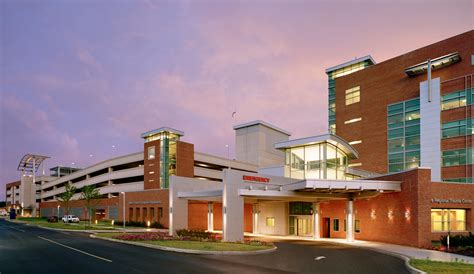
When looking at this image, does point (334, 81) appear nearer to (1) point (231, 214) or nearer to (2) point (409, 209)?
(2) point (409, 209)

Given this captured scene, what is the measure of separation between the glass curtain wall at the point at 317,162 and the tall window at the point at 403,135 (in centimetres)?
2059

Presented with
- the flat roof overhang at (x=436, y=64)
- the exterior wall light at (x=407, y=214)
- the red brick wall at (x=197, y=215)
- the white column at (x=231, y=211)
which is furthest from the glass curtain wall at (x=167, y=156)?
the exterior wall light at (x=407, y=214)

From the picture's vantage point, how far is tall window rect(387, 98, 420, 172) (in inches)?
→ 2393

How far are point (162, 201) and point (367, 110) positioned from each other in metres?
37.6

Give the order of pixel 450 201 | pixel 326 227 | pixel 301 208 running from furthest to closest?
pixel 301 208
pixel 326 227
pixel 450 201

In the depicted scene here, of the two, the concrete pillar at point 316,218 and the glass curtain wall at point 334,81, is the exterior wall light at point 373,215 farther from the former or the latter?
the glass curtain wall at point 334,81

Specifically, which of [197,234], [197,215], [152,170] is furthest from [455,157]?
[152,170]

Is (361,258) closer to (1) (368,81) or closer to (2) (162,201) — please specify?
(2) (162,201)

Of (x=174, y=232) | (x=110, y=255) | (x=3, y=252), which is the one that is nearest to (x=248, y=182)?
(x=174, y=232)

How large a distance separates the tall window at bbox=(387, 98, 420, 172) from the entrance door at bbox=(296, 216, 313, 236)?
20190 millimetres

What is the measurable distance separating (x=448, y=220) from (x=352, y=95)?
39887 millimetres

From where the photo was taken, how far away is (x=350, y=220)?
41156 mm

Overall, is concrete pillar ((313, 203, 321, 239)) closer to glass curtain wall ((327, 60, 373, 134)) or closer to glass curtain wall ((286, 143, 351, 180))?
glass curtain wall ((286, 143, 351, 180))

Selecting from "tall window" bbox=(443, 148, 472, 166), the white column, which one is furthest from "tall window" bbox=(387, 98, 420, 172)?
the white column
